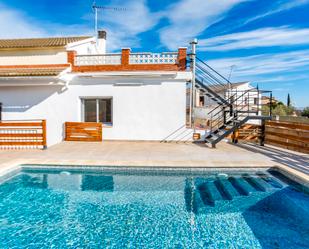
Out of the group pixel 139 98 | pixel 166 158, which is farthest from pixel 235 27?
pixel 166 158

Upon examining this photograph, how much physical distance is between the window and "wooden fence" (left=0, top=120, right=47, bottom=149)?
2.83 metres

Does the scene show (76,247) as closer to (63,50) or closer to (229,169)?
(229,169)

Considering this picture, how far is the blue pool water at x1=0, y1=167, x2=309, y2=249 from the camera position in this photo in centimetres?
438

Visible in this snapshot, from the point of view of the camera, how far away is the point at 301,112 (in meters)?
43.4

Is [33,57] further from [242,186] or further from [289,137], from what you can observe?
[289,137]

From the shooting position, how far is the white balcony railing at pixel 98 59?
1305 centimetres

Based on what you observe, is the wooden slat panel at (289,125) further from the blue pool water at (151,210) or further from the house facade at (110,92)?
the house facade at (110,92)

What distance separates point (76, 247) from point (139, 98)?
971 cm

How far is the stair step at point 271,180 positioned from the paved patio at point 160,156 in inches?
16.5

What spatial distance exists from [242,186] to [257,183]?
600 millimetres

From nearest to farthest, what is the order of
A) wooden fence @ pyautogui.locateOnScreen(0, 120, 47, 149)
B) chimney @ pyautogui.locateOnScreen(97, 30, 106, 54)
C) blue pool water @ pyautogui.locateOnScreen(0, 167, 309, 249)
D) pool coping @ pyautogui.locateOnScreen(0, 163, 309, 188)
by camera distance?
blue pool water @ pyautogui.locateOnScreen(0, 167, 309, 249)
pool coping @ pyautogui.locateOnScreen(0, 163, 309, 188)
wooden fence @ pyautogui.locateOnScreen(0, 120, 47, 149)
chimney @ pyautogui.locateOnScreen(97, 30, 106, 54)

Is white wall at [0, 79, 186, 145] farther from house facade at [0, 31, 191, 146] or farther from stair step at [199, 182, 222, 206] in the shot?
stair step at [199, 182, 222, 206]

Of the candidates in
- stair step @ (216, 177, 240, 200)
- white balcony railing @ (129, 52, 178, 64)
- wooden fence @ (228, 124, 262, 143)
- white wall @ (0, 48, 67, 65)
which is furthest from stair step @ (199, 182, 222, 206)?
white wall @ (0, 48, 67, 65)

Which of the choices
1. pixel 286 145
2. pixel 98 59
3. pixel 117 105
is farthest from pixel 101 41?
pixel 286 145
